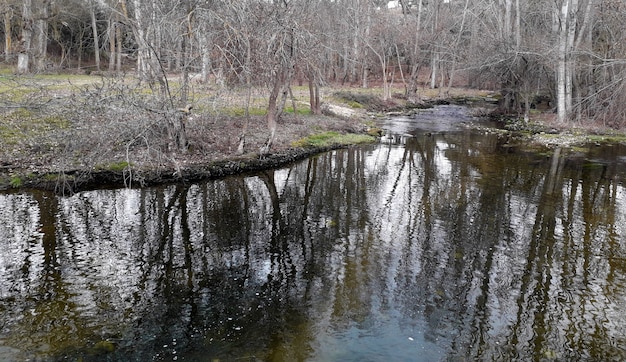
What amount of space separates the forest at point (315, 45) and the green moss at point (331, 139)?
194 cm

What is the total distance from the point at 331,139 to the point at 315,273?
13833mm

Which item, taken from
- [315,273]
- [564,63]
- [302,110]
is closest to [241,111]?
[302,110]

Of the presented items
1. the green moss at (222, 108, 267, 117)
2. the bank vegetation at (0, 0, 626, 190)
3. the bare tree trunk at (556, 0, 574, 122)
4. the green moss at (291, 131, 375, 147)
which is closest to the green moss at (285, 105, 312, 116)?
the bank vegetation at (0, 0, 626, 190)

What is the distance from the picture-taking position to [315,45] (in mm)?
17578

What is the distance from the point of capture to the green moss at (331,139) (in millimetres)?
20750

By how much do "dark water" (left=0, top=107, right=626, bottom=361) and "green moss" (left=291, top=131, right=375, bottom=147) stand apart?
5.38 m

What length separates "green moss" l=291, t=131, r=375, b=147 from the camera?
20.8 metres

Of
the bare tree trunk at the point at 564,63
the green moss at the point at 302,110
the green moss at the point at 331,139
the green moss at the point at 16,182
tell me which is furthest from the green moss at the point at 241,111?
the bare tree trunk at the point at 564,63

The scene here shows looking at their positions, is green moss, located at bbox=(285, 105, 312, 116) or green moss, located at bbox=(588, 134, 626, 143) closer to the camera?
green moss, located at bbox=(588, 134, 626, 143)

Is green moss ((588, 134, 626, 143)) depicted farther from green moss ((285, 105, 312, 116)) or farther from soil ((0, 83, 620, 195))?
green moss ((285, 105, 312, 116))

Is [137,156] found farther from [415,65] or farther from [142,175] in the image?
[415,65]

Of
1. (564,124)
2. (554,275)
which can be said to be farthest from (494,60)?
(554,275)

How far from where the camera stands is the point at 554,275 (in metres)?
9.20

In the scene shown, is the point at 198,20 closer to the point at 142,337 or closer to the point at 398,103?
the point at 142,337
